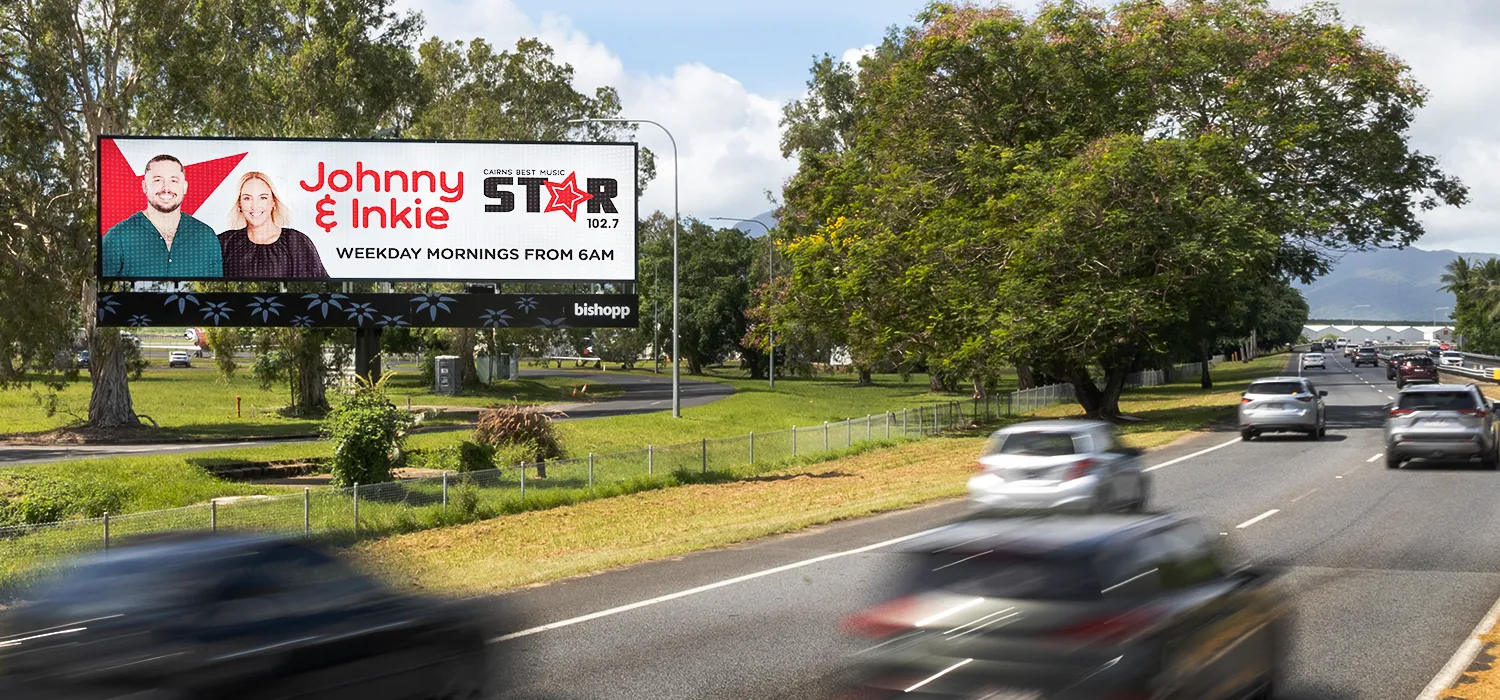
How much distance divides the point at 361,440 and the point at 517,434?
4992mm

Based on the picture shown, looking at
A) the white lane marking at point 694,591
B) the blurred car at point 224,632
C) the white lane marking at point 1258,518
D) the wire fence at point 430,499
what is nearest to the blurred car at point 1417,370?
the wire fence at point 430,499

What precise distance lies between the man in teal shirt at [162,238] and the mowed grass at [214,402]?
6.73 metres

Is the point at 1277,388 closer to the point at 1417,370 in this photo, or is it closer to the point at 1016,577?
the point at 1016,577

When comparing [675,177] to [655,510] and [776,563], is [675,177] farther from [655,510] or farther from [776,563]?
[776,563]

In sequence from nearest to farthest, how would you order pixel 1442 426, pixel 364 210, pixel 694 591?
1. pixel 694 591
2. pixel 1442 426
3. pixel 364 210

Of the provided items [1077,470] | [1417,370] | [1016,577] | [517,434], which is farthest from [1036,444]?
[1417,370]

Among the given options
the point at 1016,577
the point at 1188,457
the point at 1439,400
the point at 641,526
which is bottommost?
the point at 641,526

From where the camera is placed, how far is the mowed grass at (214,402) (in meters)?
40.7

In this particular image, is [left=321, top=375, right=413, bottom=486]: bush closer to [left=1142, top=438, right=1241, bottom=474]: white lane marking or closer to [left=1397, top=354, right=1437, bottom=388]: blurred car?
[left=1142, top=438, right=1241, bottom=474]: white lane marking

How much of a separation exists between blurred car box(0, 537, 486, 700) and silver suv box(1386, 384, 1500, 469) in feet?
69.0

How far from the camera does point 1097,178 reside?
114ft

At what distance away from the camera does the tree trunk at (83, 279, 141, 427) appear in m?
39.1

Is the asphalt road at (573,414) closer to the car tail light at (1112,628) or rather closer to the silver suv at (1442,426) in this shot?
the silver suv at (1442,426)

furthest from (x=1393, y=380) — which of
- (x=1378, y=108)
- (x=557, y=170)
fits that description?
(x=557, y=170)
